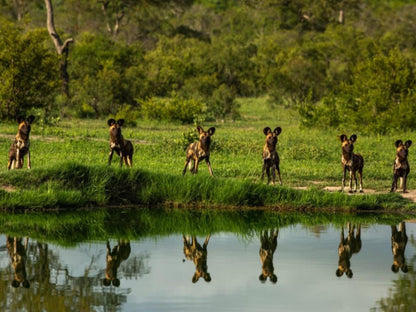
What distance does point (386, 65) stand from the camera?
2528 centimetres

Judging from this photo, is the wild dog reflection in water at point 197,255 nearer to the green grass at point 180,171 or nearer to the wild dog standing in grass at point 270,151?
the green grass at point 180,171

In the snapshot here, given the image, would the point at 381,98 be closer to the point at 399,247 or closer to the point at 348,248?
the point at 399,247

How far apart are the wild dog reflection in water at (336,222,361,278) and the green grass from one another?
177cm

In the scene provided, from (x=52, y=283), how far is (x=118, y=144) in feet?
22.5

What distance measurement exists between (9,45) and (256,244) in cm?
1730

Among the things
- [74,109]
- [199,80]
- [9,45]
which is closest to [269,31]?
[199,80]

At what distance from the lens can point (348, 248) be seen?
1094 centimetres

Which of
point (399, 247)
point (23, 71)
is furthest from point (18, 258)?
point (23, 71)

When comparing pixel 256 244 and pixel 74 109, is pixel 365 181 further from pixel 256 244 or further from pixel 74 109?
pixel 74 109

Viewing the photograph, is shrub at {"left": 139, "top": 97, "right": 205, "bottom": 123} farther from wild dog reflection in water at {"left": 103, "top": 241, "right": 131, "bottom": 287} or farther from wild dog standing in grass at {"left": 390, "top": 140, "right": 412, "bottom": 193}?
wild dog reflection in water at {"left": 103, "top": 241, "right": 131, "bottom": 287}

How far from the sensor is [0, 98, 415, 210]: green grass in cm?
1366

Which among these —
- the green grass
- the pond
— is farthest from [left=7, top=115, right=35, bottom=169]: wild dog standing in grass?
the pond

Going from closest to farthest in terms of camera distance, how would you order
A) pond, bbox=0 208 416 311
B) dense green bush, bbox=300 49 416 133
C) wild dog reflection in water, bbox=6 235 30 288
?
pond, bbox=0 208 416 311 → wild dog reflection in water, bbox=6 235 30 288 → dense green bush, bbox=300 49 416 133

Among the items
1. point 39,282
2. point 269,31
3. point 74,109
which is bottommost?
point 39,282
